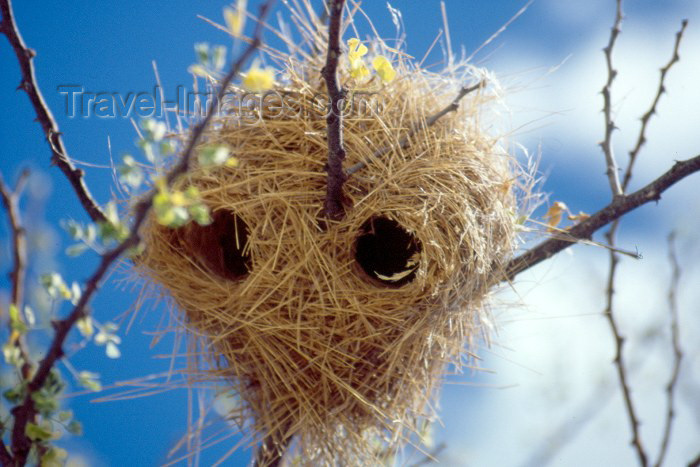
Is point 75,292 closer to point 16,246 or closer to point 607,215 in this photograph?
point 16,246

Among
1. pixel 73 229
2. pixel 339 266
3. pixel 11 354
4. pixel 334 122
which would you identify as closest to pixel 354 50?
pixel 334 122

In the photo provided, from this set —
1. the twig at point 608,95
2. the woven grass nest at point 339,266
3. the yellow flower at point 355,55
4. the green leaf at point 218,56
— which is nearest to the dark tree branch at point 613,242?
the twig at point 608,95

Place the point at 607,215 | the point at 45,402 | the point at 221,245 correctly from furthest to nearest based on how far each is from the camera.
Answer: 1. the point at 221,245
2. the point at 607,215
3. the point at 45,402

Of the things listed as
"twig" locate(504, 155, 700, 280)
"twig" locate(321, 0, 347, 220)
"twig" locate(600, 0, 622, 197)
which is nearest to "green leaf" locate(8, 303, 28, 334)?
"twig" locate(321, 0, 347, 220)

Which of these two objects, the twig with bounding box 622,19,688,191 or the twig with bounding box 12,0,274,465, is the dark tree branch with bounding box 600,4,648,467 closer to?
the twig with bounding box 622,19,688,191

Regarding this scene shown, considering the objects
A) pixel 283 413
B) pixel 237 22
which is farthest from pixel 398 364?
pixel 237 22

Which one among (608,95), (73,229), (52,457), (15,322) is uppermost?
(608,95)
